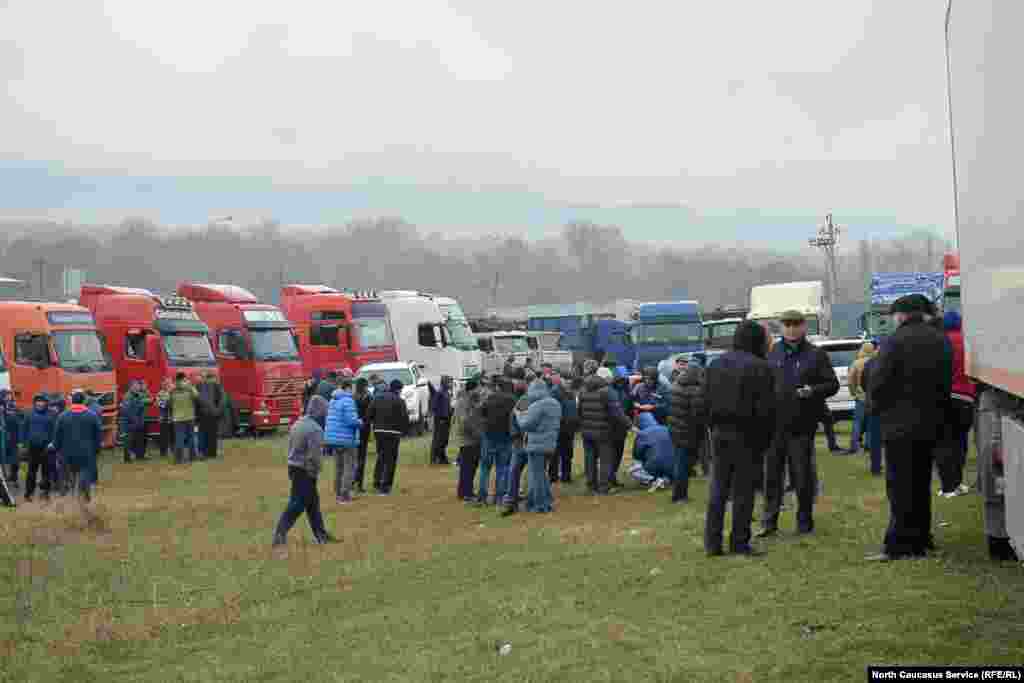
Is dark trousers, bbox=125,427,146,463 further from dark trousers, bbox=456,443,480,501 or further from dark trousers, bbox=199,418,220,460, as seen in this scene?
dark trousers, bbox=456,443,480,501

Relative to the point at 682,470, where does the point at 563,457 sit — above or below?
below

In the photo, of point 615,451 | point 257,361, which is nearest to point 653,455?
point 615,451

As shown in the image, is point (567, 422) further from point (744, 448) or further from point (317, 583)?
point (744, 448)

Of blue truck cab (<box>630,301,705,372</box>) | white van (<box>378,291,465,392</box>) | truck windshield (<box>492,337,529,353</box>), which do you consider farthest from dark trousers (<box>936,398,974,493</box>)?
truck windshield (<box>492,337,529,353</box>)

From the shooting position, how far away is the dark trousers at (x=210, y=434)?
30.9m

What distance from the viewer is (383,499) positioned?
69.2 feet

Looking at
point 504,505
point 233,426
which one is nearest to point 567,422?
point 504,505

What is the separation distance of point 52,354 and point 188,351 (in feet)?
16.9

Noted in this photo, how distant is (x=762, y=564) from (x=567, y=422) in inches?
401

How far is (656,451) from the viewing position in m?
19.7

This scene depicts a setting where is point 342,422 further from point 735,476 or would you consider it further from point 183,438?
point 183,438

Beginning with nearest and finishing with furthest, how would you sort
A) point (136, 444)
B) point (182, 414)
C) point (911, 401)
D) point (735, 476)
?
point (911, 401)
point (735, 476)
point (182, 414)
point (136, 444)

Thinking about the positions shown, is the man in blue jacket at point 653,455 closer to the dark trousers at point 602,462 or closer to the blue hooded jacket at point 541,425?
the dark trousers at point 602,462

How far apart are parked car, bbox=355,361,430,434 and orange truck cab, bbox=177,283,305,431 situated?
2.29 m
